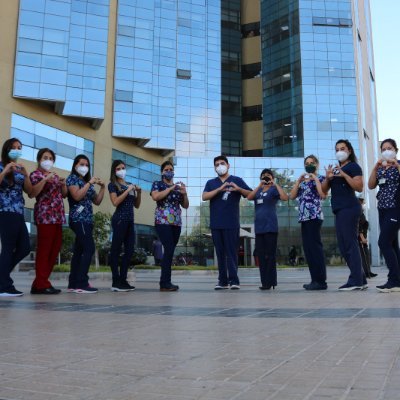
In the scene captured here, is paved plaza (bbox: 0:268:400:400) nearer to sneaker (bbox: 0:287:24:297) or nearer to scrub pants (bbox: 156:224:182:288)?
sneaker (bbox: 0:287:24:297)

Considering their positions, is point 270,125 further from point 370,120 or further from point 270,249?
point 270,249

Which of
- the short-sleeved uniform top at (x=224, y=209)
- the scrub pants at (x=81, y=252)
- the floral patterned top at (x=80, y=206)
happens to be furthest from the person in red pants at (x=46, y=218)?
the short-sleeved uniform top at (x=224, y=209)

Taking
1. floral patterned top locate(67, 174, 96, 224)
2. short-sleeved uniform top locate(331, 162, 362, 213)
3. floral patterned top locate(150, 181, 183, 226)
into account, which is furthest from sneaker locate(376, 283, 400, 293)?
floral patterned top locate(67, 174, 96, 224)

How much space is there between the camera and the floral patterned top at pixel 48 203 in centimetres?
695

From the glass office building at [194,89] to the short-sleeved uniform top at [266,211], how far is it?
26827mm

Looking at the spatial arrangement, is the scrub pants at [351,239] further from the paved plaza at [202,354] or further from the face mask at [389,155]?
the paved plaza at [202,354]

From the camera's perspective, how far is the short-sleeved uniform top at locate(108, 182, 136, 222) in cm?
751

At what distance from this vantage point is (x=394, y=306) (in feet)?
15.0

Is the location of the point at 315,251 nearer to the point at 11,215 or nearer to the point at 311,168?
the point at 311,168

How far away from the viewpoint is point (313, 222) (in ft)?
24.0

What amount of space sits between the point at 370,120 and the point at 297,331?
205ft

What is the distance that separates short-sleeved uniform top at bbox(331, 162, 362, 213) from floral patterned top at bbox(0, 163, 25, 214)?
4.55 metres

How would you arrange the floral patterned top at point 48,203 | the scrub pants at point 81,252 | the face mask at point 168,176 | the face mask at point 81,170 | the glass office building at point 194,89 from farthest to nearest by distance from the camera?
the glass office building at point 194,89 → the face mask at point 168,176 → the face mask at point 81,170 → the scrub pants at point 81,252 → the floral patterned top at point 48,203

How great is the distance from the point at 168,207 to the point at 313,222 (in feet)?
7.61
